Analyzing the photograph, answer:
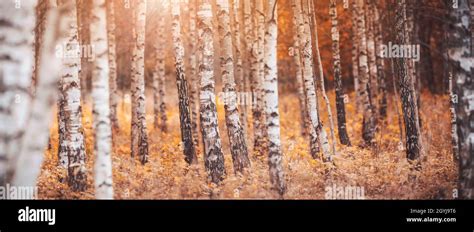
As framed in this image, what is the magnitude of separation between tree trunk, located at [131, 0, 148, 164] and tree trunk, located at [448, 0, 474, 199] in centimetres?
831

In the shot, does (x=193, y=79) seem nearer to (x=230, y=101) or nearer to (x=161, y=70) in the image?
(x=161, y=70)

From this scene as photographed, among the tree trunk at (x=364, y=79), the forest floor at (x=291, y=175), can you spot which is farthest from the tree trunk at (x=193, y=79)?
the tree trunk at (x=364, y=79)

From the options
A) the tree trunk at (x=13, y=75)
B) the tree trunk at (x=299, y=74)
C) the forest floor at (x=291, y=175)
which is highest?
the tree trunk at (x=299, y=74)

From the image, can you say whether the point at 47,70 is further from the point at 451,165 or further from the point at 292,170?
the point at 451,165

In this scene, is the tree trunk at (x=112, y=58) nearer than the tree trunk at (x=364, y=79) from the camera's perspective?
No

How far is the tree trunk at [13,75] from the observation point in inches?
273

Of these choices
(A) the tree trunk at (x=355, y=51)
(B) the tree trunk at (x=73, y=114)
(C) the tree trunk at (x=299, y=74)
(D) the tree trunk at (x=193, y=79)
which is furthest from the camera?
(A) the tree trunk at (x=355, y=51)

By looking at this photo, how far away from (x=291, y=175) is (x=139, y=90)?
5049mm

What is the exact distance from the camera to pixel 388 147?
1725 centimetres

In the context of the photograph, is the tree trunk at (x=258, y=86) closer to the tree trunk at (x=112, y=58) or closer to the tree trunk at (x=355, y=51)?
the tree trunk at (x=355, y=51)

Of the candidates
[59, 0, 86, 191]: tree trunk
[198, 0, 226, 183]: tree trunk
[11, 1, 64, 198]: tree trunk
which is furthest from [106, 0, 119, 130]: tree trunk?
[11, 1, 64, 198]: tree trunk

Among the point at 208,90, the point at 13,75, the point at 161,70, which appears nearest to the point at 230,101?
the point at 208,90

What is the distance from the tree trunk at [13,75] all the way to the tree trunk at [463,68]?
27.2 ft
